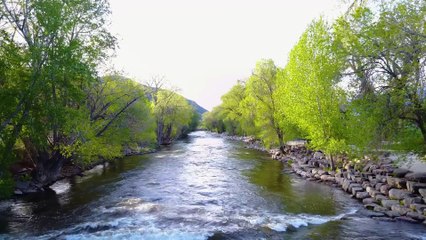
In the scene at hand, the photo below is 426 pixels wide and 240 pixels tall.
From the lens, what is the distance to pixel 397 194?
18000 mm

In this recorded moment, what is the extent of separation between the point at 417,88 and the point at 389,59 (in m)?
1.91

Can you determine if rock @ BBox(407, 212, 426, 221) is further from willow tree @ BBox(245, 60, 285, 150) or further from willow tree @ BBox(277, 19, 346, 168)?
willow tree @ BBox(245, 60, 285, 150)

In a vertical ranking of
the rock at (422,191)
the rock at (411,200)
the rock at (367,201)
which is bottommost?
the rock at (367,201)

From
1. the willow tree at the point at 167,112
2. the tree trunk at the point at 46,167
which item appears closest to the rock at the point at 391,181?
Result: the tree trunk at the point at 46,167

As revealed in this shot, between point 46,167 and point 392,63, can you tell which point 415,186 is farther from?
point 46,167

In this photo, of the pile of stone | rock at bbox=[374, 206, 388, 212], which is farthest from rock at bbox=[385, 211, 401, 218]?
rock at bbox=[374, 206, 388, 212]

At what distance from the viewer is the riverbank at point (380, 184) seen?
639 inches

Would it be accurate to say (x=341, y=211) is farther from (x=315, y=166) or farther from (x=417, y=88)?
(x=315, y=166)

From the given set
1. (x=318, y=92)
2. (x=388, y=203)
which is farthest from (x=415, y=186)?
(x=318, y=92)

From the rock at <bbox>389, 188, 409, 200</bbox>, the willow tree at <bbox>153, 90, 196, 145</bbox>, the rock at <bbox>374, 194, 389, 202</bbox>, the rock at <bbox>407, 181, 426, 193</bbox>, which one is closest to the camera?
the rock at <bbox>389, 188, 409, 200</bbox>

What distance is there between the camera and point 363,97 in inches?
671

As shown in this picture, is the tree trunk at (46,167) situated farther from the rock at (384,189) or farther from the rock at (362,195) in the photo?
the rock at (384,189)

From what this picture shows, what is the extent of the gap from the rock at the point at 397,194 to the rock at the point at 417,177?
1766 mm

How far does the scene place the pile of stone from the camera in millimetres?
16234
